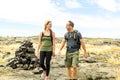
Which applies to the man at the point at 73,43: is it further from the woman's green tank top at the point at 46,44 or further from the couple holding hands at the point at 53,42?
the woman's green tank top at the point at 46,44

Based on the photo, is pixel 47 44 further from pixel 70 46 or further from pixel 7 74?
pixel 7 74

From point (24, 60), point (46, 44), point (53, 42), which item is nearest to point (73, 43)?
point (53, 42)

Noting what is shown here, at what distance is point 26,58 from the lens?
22.2 meters

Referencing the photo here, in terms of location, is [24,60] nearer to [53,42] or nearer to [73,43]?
[53,42]

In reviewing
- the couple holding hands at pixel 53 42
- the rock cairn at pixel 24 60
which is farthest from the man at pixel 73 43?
the rock cairn at pixel 24 60

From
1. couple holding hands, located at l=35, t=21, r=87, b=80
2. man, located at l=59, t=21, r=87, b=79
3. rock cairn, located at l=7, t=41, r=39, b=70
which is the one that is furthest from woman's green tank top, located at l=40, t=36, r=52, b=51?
rock cairn, located at l=7, t=41, r=39, b=70

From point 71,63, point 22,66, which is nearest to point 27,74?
point 22,66

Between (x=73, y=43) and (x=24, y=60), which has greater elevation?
(x=73, y=43)

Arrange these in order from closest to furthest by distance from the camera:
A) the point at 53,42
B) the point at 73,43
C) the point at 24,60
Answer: the point at 53,42 < the point at 73,43 < the point at 24,60

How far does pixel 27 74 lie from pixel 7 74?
43.0 inches

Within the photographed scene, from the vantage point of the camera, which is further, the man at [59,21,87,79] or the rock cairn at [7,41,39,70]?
the rock cairn at [7,41,39,70]

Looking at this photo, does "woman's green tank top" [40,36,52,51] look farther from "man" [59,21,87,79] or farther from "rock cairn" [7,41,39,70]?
"rock cairn" [7,41,39,70]

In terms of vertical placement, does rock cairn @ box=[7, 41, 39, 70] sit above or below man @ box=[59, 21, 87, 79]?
below

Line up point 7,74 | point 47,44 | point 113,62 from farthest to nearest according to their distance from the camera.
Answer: point 113,62, point 7,74, point 47,44
